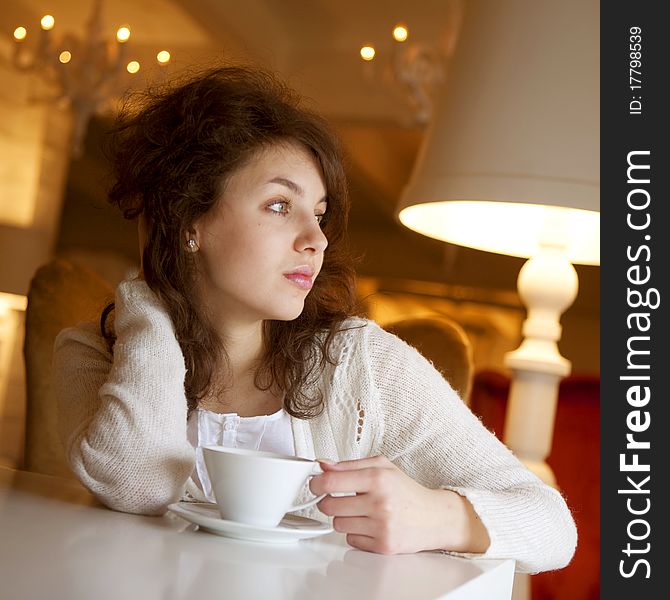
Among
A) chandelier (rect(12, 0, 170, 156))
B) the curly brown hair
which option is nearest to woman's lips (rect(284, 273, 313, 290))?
the curly brown hair

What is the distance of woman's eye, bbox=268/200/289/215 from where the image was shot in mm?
1219

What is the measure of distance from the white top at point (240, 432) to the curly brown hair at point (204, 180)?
3cm

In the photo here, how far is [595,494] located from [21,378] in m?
3.66

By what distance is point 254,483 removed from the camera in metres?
0.84

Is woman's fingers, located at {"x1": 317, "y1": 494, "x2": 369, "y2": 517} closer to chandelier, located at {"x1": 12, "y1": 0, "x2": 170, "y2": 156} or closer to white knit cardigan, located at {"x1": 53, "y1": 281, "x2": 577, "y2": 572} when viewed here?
white knit cardigan, located at {"x1": 53, "y1": 281, "x2": 577, "y2": 572}

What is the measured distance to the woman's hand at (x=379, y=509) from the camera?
2.88 ft

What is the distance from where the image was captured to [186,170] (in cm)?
125

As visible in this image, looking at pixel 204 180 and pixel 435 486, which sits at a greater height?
pixel 204 180

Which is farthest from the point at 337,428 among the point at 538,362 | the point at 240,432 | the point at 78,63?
the point at 78,63

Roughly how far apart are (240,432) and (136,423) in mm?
250

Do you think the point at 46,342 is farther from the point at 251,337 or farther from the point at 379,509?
the point at 379,509

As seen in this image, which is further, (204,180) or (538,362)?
(538,362)

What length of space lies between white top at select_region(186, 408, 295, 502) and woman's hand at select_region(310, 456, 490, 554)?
1.08 feet

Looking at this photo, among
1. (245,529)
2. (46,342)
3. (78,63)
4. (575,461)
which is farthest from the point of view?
(78,63)
